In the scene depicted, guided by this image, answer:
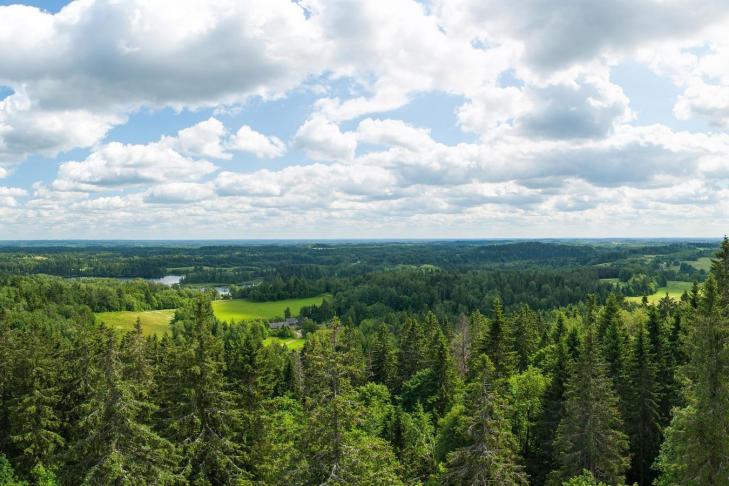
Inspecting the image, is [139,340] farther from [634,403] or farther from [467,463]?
[634,403]

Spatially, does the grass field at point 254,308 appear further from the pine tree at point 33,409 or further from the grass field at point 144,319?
the pine tree at point 33,409

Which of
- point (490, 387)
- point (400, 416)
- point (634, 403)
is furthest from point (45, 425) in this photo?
point (634, 403)

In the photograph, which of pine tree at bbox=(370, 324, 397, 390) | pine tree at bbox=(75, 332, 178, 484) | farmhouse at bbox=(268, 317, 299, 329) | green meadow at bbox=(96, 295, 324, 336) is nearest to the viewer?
pine tree at bbox=(75, 332, 178, 484)

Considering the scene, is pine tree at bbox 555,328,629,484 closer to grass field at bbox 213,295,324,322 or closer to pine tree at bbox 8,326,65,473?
pine tree at bbox 8,326,65,473

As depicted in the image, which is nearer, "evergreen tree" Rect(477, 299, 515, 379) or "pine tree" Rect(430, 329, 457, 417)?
"evergreen tree" Rect(477, 299, 515, 379)

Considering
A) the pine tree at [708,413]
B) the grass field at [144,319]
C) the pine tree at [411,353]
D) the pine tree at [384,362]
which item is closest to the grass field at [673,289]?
the pine tree at [411,353]

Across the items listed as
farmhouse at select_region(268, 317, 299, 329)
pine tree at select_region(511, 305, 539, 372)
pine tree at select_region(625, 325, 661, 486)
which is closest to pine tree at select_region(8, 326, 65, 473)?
pine tree at select_region(625, 325, 661, 486)
